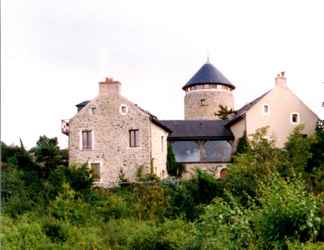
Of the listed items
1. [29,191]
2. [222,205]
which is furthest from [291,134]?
[222,205]

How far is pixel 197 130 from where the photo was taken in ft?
127

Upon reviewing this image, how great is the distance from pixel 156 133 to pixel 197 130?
3251mm

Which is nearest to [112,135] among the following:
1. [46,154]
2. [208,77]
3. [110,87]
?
[110,87]

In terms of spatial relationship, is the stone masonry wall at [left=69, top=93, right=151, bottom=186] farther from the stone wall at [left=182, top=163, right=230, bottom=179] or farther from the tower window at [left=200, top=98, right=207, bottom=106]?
the tower window at [left=200, top=98, right=207, bottom=106]

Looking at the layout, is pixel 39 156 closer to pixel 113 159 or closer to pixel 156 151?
pixel 113 159

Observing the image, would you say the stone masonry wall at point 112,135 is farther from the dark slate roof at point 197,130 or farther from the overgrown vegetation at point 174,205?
the dark slate roof at point 197,130

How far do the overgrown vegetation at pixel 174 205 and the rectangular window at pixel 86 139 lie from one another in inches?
56.2

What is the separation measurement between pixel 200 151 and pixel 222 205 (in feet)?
78.2

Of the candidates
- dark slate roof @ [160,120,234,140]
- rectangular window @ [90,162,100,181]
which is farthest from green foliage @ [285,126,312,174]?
rectangular window @ [90,162,100,181]

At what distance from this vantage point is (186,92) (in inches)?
1937

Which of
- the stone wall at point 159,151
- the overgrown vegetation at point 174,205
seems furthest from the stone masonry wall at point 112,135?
the overgrown vegetation at point 174,205

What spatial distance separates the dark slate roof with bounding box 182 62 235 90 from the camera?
4822 centimetres

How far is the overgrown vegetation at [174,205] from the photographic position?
12.4 metres

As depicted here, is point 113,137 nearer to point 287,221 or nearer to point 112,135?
point 112,135
